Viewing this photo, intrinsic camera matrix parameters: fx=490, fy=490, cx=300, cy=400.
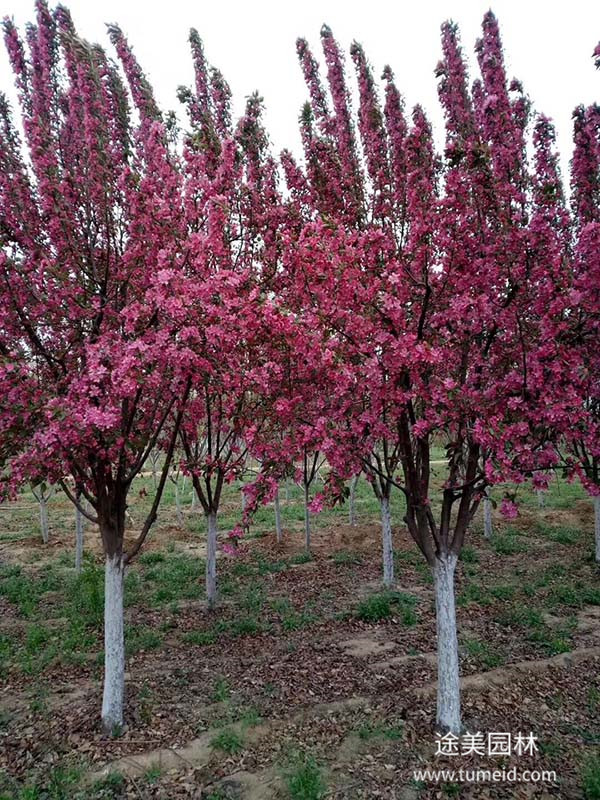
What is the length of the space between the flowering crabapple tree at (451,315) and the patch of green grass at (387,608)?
10.8 feet

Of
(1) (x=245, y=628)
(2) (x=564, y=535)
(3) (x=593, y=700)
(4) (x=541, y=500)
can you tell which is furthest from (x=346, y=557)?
(4) (x=541, y=500)

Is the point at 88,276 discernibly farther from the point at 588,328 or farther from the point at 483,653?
the point at 483,653

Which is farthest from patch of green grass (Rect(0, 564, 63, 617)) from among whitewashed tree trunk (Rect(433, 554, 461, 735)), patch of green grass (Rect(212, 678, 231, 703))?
whitewashed tree trunk (Rect(433, 554, 461, 735))

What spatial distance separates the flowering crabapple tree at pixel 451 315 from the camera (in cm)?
478

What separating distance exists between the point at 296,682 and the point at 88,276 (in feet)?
19.6

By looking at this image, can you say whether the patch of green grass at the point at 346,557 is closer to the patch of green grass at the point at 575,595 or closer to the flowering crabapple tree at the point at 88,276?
the patch of green grass at the point at 575,595

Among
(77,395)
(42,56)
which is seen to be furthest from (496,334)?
(42,56)

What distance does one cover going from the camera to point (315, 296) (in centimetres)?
551

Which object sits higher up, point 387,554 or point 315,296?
point 315,296

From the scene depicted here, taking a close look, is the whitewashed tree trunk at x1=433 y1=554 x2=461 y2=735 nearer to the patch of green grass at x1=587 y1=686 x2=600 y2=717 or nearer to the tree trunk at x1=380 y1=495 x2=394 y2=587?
the patch of green grass at x1=587 y1=686 x2=600 y2=717

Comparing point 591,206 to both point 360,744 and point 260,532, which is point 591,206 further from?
point 260,532

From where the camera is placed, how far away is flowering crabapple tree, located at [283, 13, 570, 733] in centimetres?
478

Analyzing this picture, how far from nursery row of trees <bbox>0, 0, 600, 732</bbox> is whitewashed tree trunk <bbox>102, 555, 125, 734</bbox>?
0.03 meters

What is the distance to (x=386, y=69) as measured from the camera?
648cm
